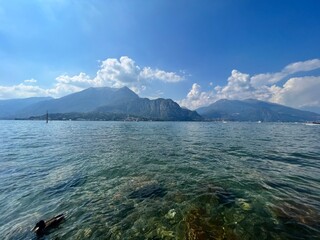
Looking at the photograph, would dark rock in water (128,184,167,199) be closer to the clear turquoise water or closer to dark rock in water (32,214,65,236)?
the clear turquoise water

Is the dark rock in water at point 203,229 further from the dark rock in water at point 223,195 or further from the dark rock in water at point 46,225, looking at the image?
the dark rock in water at point 46,225

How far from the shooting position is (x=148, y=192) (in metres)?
14.7

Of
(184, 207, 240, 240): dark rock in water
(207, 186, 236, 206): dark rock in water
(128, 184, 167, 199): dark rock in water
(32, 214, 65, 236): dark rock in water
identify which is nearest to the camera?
(184, 207, 240, 240): dark rock in water

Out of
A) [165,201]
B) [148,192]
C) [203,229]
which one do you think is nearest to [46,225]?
[148,192]

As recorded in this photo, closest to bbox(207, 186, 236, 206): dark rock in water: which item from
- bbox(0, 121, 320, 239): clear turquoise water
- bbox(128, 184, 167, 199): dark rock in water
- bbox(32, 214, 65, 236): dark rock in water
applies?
bbox(0, 121, 320, 239): clear turquoise water

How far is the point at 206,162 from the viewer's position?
24.8 m

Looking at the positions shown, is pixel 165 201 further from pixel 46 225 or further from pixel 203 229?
pixel 46 225

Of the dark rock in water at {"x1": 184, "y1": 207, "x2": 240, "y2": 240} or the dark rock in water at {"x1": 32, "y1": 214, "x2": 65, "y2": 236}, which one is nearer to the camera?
the dark rock in water at {"x1": 184, "y1": 207, "x2": 240, "y2": 240}

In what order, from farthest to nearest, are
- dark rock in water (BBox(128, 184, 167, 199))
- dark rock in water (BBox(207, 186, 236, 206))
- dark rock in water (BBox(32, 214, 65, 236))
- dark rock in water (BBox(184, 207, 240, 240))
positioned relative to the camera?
dark rock in water (BBox(128, 184, 167, 199)), dark rock in water (BBox(207, 186, 236, 206)), dark rock in water (BBox(32, 214, 65, 236)), dark rock in water (BBox(184, 207, 240, 240))

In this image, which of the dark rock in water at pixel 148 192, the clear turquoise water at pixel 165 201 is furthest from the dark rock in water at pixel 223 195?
the dark rock in water at pixel 148 192

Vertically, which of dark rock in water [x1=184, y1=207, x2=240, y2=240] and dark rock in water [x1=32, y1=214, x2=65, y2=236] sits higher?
dark rock in water [x1=184, y1=207, x2=240, y2=240]

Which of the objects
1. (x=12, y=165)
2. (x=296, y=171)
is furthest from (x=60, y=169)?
(x=296, y=171)

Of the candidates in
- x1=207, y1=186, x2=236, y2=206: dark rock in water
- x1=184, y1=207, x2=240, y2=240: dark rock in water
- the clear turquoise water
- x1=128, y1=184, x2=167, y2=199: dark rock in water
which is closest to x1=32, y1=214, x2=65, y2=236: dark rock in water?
the clear turquoise water

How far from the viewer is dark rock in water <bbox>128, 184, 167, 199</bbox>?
14.1 m
